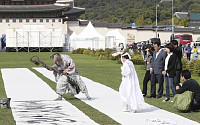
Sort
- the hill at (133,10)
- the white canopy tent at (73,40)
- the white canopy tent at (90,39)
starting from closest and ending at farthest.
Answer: the white canopy tent at (90,39)
the white canopy tent at (73,40)
the hill at (133,10)

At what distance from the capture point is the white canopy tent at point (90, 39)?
2586 inches

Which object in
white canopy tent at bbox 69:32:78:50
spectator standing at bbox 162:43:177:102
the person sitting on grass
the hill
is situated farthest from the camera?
the hill

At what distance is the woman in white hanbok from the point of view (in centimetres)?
1217

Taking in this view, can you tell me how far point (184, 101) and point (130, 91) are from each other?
51.5 inches

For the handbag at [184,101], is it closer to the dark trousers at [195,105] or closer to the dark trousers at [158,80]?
the dark trousers at [195,105]

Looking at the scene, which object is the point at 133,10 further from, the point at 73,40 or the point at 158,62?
the point at 158,62

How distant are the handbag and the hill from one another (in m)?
115

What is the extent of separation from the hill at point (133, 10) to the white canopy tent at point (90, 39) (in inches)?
2350

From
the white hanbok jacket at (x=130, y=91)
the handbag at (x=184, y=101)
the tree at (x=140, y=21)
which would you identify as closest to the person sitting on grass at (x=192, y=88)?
the handbag at (x=184, y=101)

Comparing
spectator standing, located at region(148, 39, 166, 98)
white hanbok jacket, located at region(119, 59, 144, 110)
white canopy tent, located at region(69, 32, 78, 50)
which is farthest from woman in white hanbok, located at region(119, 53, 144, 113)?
white canopy tent, located at region(69, 32, 78, 50)

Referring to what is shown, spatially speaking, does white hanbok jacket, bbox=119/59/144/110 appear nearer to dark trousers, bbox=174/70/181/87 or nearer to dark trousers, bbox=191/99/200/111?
dark trousers, bbox=191/99/200/111

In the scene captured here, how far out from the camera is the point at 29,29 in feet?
225

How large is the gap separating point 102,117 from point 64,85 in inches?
134

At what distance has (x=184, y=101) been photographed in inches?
471
